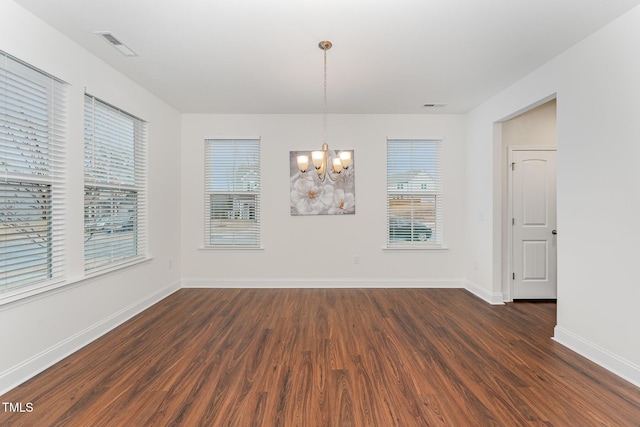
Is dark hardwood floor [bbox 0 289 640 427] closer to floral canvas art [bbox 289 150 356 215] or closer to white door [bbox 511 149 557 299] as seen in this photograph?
white door [bbox 511 149 557 299]

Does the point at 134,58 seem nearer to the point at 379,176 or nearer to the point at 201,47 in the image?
the point at 201,47

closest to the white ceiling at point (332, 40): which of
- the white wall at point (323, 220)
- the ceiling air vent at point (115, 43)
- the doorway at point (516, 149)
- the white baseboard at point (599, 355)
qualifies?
the ceiling air vent at point (115, 43)

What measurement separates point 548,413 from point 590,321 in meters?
1.19

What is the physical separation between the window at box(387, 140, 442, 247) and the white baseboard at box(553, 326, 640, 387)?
2.13 m

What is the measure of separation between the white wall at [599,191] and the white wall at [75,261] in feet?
14.8

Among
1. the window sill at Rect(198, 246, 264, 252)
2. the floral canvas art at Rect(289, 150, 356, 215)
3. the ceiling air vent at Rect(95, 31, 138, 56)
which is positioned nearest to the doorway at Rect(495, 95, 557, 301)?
the floral canvas art at Rect(289, 150, 356, 215)

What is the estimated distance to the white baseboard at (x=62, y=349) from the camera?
2.10 meters

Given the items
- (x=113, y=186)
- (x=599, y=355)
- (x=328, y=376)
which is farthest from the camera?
(x=113, y=186)

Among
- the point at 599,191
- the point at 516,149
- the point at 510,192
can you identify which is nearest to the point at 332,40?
the point at 599,191

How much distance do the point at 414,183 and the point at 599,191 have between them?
8.04 ft

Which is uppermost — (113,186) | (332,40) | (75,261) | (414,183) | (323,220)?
(332,40)

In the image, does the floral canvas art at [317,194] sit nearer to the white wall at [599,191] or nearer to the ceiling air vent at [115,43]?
the ceiling air vent at [115,43]

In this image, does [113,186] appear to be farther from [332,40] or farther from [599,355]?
[599,355]

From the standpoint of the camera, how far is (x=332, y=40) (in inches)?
102
